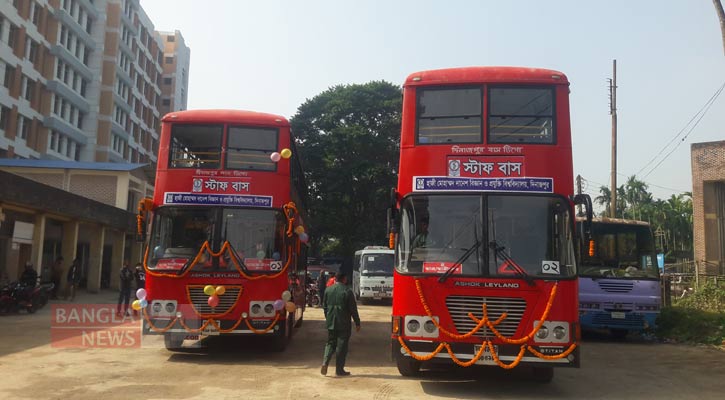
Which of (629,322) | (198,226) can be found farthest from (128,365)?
(629,322)

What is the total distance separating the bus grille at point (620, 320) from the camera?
1382 cm

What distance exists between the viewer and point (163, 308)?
9922 mm

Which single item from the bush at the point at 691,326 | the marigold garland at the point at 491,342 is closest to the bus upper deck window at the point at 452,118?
the marigold garland at the point at 491,342

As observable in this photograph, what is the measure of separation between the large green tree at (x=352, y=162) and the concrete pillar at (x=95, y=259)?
14.3 meters

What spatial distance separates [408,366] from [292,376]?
1.75 m

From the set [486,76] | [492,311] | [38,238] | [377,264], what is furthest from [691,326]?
[38,238]

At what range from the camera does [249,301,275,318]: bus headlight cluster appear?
1010 cm

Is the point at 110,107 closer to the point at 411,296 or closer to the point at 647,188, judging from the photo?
the point at 411,296

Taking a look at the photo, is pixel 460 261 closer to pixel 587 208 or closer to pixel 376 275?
pixel 587 208

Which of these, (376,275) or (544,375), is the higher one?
(376,275)

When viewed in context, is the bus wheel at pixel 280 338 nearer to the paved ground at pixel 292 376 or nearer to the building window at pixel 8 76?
the paved ground at pixel 292 376

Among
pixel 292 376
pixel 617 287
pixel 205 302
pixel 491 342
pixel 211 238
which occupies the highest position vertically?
pixel 211 238

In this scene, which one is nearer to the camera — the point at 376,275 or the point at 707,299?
the point at 707,299

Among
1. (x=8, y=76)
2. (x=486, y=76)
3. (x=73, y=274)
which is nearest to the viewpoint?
(x=486, y=76)
